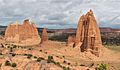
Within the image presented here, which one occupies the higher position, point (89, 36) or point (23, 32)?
point (23, 32)

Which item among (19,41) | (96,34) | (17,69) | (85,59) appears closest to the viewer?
(17,69)

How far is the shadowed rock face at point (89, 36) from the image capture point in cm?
8806

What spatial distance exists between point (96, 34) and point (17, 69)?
4707 centimetres

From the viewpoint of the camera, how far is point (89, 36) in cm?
8912

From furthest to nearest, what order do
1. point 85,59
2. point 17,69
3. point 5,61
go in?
point 85,59 < point 5,61 < point 17,69

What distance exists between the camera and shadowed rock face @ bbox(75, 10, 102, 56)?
8806 centimetres

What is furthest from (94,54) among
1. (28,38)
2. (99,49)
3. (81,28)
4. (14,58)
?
(28,38)

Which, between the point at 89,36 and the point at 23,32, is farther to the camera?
the point at 23,32

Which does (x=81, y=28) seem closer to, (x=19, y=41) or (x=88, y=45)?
(x=88, y=45)

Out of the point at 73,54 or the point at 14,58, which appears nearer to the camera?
the point at 14,58

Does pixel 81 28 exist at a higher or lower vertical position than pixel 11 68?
higher

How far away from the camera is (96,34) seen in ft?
294

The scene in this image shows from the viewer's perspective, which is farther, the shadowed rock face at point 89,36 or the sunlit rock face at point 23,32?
the sunlit rock face at point 23,32

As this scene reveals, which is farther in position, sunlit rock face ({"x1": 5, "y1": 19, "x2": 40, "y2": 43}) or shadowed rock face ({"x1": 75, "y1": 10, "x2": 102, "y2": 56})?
sunlit rock face ({"x1": 5, "y1": 19, "x2": 40, "y2": 43})
